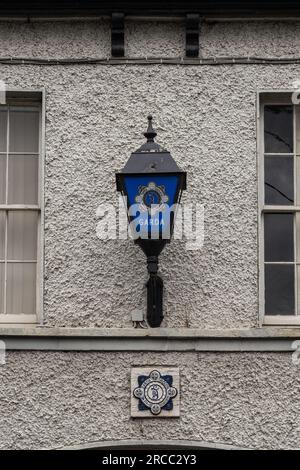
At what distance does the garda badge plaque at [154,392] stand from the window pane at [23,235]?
1351mm

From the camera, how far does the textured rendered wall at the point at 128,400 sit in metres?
10.5

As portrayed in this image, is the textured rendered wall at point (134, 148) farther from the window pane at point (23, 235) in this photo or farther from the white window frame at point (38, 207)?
the window pane at point (23, 235)

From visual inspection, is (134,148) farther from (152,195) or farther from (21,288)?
(21,288)

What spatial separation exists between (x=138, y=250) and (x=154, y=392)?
115 centimetres

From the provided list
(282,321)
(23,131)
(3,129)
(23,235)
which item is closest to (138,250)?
(23,235)

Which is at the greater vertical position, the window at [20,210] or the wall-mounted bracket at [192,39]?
the wall-mounted bracket at [192,39]

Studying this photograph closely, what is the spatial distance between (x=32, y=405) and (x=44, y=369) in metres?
0.29

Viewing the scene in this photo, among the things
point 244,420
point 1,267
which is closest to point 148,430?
point 244,420

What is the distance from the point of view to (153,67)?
1112 centimetres

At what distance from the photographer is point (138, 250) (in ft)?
35.6

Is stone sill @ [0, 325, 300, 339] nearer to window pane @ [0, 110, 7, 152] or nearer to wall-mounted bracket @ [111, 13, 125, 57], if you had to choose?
window pane @ [0, 110, 7, 152]

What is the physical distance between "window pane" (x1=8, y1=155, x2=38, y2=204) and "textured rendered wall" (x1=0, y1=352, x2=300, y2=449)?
4.35ft
